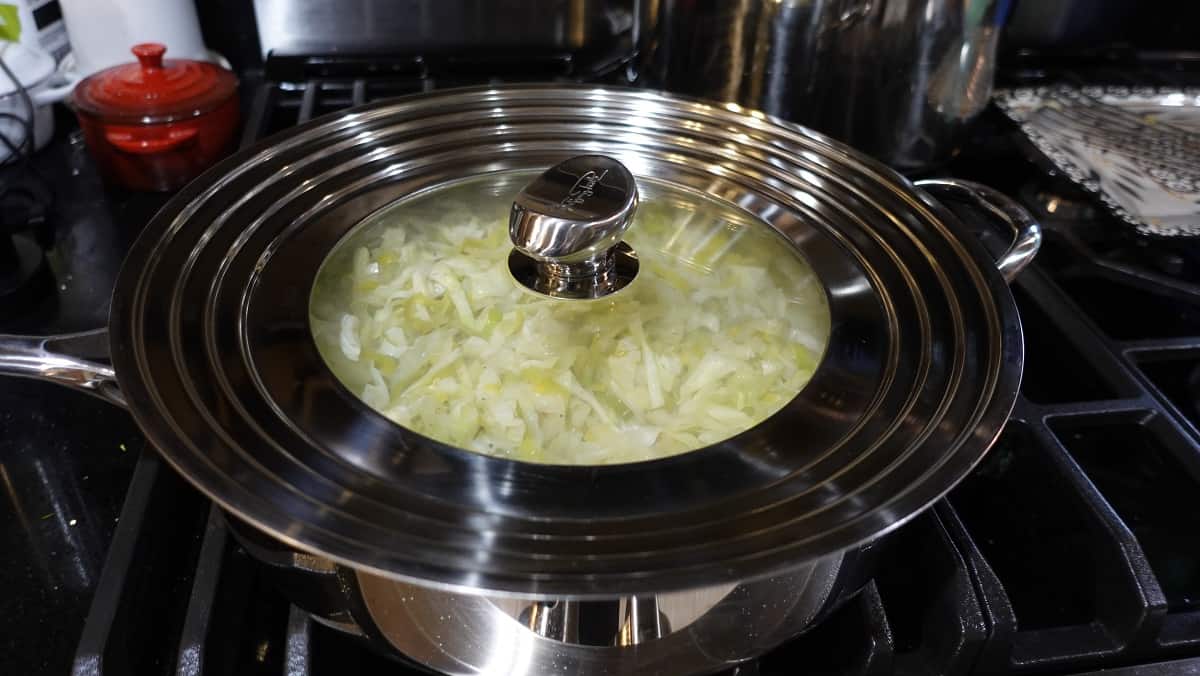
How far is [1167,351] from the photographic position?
956 millimetres

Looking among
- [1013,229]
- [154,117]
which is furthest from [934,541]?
[154,117]

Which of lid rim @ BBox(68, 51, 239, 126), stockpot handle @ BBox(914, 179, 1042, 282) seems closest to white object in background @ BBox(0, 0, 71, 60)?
lid rim @ BBox(68, 51, 239, 126)

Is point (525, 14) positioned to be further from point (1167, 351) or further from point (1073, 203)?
point (1167, 351)

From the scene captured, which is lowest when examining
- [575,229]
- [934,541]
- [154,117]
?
[934,541]

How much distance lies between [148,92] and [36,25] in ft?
0.99

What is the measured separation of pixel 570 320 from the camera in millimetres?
725

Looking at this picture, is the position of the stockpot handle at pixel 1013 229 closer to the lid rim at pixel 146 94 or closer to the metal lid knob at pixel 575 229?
the metal lid knob at pixel 575 229

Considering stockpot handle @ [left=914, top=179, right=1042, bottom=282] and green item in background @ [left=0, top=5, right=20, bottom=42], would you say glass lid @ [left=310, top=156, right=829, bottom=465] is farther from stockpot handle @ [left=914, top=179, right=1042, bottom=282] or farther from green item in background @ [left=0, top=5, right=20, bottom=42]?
green item in background @ [left=0, top=5, right=20, bottom=42]

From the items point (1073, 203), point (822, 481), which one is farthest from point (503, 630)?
point (1073, 203)

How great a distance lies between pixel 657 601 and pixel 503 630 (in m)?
0.11

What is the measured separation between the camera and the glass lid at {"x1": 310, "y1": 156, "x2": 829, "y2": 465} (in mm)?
658

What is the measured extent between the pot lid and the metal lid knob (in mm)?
823

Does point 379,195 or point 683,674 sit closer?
point 683,674

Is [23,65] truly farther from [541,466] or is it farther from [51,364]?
[541,466]
